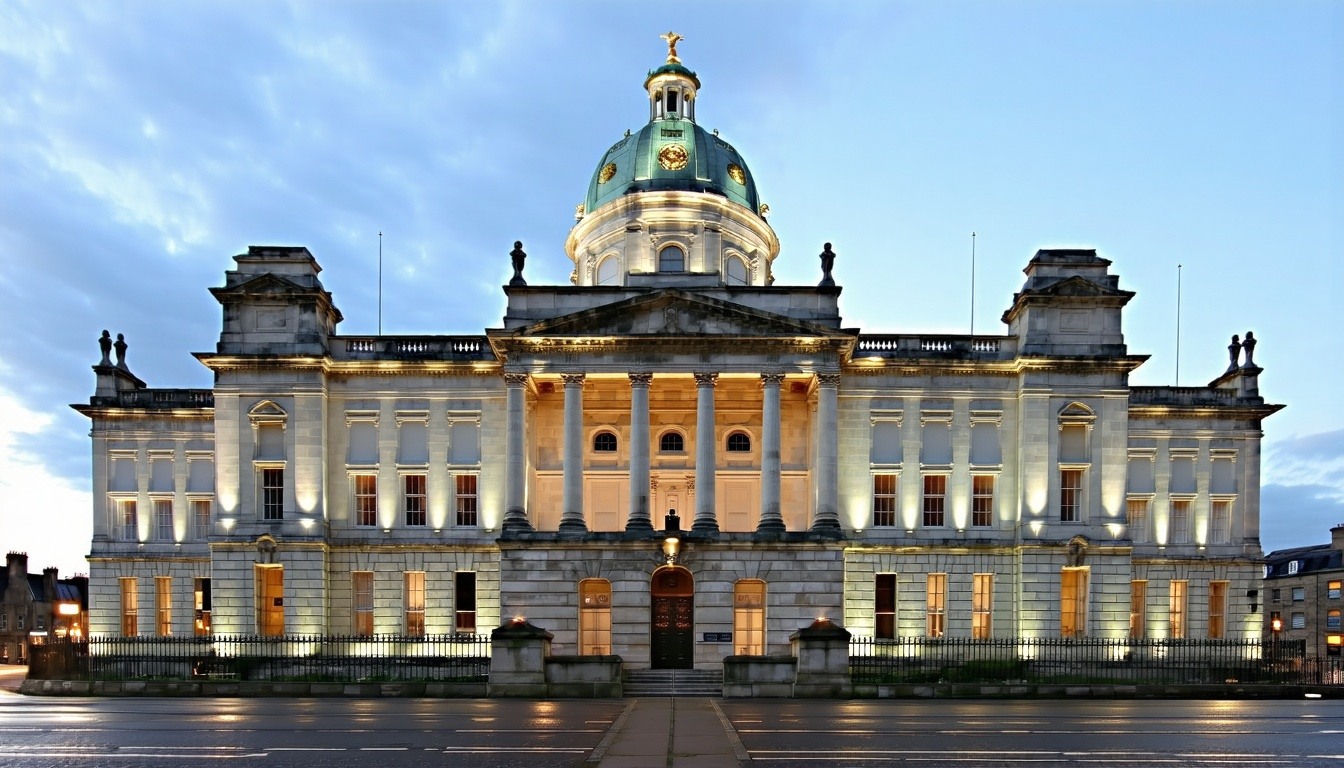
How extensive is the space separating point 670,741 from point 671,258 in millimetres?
33709

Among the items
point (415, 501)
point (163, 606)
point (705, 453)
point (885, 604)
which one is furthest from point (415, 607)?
point (885, 604)

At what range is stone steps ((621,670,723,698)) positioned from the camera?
3183 cm

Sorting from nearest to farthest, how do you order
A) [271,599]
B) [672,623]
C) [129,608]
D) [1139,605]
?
[672,623]
[271,599]
[1139,605]
[129,608]

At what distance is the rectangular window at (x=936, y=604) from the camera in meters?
41.3

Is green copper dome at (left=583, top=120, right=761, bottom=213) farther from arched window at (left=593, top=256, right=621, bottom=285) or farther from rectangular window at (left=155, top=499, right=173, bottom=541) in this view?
rectangular window at (left=155, top=499, right=173, bottom=541)

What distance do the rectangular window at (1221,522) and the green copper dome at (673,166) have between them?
1083 inches

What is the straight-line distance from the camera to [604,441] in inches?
1700

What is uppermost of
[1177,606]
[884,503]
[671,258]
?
[671,258]

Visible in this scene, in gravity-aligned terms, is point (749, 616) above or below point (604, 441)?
below

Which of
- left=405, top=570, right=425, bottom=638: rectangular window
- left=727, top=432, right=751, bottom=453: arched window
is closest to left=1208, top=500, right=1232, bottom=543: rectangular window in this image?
left=727, top=432, right=751, bottom=453: arched window

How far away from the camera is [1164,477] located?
44906 millimetres

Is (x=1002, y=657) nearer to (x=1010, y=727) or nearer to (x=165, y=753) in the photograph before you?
(x=1010, y=727)

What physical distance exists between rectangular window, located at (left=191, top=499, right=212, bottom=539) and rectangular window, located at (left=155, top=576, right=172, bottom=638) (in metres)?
2.78

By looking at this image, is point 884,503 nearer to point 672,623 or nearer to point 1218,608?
point 672,623
